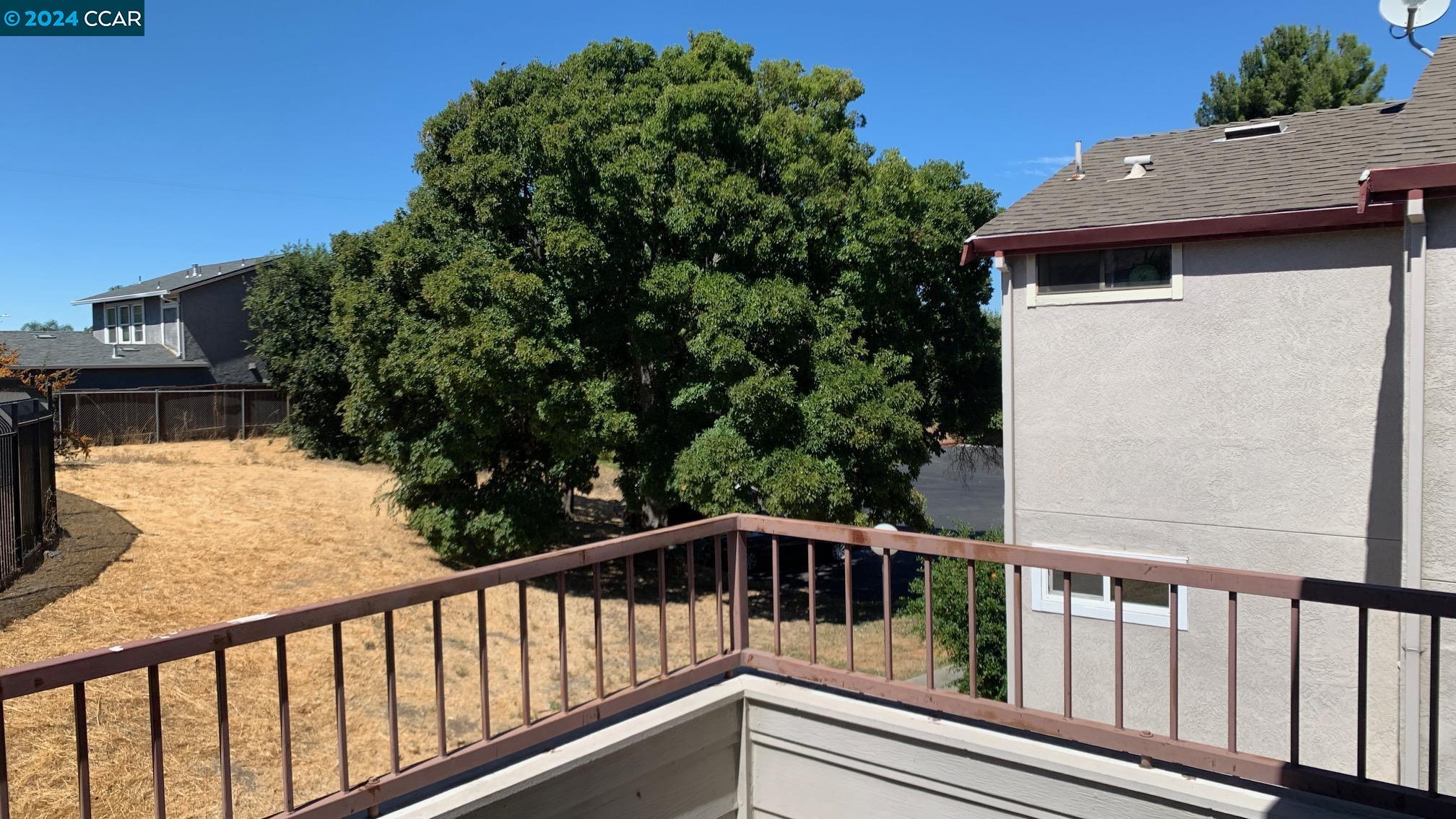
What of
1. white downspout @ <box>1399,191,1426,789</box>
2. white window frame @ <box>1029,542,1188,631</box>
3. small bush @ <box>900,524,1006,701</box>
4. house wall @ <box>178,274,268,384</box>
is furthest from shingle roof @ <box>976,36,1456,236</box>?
house wall @ <box>178,274,268,384</box>

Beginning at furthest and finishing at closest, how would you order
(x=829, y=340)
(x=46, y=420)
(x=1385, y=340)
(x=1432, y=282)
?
1. (x=829, y=340)
2. (x=46, y=420)
3. (x=1385, y=340)
4. (x=1432, y=282)

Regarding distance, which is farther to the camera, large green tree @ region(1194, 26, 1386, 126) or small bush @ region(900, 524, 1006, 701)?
large green tree @ region(1194, 26, 1386, 126)

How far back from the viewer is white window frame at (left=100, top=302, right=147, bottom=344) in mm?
27703

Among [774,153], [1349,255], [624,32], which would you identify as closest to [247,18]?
[624,32]

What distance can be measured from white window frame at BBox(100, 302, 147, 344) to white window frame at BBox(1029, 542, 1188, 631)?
95.2 feet

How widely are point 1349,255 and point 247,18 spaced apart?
2067 centimetres

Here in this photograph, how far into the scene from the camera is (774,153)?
13328mm

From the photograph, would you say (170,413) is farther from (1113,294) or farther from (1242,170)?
(1242,170)

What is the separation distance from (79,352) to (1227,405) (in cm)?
2925

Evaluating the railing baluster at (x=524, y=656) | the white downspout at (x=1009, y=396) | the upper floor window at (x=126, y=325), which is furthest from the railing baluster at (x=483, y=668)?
the upper floor window at (x=126, y=325)

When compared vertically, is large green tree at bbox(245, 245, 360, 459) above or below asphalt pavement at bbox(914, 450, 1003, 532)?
above

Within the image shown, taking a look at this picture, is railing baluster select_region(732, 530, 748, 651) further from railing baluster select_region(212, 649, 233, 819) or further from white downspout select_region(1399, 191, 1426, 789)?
white downspout select_region(1399, 191, 1426, 789)

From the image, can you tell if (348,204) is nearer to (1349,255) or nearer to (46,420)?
(46,420)

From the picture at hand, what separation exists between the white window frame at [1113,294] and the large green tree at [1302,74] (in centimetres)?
1877
